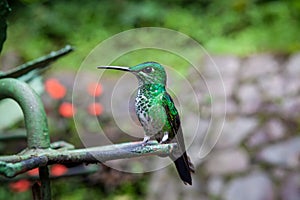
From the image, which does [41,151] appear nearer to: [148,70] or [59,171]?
[148,70]

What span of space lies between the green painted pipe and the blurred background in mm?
1387

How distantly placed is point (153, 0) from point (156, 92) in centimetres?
553

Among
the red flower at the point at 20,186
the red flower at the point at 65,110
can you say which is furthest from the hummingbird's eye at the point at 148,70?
the red flower at the point at 65,110

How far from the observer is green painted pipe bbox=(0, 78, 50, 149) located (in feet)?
2.90

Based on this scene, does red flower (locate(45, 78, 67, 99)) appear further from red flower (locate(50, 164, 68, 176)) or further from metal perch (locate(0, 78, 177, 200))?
metal perch (locate(0, 78, 177, 200))

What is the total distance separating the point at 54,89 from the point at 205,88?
4.28 ft

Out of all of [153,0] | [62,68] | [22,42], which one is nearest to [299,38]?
[153,0]

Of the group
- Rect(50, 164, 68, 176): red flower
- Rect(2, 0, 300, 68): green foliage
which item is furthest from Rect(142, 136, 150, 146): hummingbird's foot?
Rect(2, 0, 300, 68): green foliage

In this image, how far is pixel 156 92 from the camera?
759mm

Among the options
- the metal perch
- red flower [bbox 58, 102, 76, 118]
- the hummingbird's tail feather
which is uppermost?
the metal perch

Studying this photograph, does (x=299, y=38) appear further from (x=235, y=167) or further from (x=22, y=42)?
(x=22, y=42)

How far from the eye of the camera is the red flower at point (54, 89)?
4234 millimetres

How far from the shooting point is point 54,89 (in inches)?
167

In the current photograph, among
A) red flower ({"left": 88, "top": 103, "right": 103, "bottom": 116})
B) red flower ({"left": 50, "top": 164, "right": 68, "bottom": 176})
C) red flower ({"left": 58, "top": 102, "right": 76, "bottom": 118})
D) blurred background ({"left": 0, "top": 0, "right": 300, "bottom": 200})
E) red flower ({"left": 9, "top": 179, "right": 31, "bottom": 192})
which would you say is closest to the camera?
red flower ({"left": 50, "top": 164, "right": 68, "bottom": 176})
